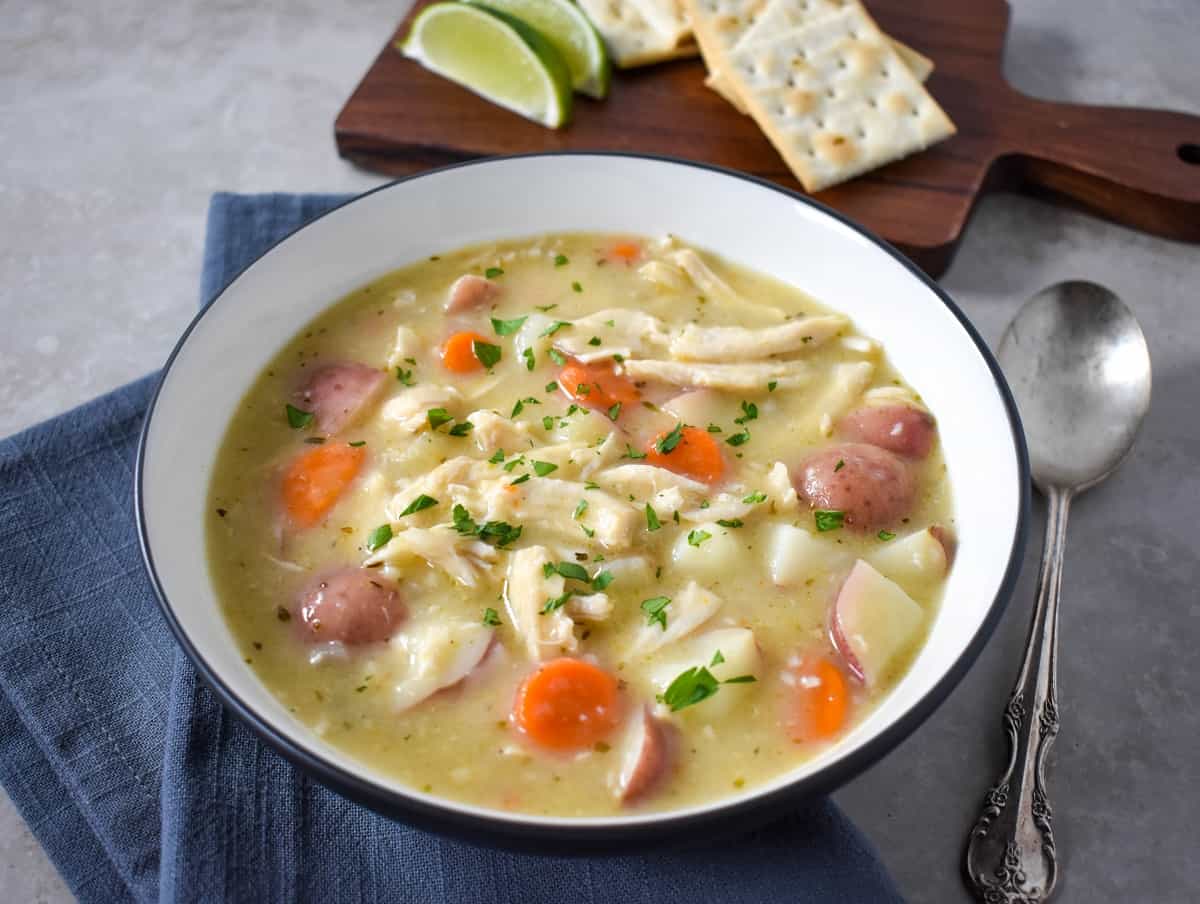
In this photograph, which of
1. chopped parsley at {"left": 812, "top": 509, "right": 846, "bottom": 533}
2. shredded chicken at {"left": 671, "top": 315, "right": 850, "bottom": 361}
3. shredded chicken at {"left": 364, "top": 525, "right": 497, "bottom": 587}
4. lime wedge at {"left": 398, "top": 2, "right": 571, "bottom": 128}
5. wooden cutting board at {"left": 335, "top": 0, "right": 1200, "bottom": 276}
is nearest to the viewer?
shredded chicken at {"left": 364, "top": 525, "right": 497, "bottom": 587}

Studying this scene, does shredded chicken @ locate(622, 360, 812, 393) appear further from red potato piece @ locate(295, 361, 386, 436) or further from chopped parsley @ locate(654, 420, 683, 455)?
red potato piece @ locate(295, 361, 386, 436)

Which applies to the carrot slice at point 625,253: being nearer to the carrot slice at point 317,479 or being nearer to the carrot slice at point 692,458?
the carrot slice at point 692,458

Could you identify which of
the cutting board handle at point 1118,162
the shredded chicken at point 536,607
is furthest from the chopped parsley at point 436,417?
the cutting board handle at point 1118,162

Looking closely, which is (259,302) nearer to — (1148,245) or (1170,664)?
(1170,664)

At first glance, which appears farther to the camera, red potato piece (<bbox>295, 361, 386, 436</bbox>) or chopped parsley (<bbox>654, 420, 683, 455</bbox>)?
red potato piece (<bbox>295, 361, 386, 436</bbox>)

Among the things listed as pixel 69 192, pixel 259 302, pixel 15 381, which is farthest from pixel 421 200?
pixel 69 192

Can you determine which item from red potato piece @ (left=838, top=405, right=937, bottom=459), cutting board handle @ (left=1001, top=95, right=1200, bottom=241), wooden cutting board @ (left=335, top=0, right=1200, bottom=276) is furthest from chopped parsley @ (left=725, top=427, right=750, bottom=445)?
cutting board handle @ (left=1001, top=95, right=1200, bottom=241)
